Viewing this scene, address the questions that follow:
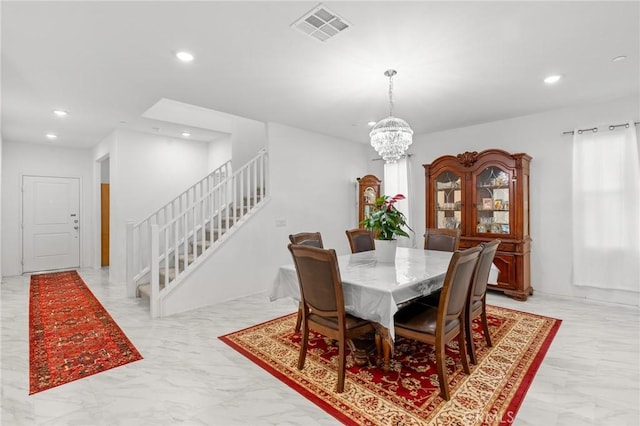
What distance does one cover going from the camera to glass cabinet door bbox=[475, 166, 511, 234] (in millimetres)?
4352

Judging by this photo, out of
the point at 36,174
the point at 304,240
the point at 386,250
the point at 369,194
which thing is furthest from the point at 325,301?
the point at 36,174

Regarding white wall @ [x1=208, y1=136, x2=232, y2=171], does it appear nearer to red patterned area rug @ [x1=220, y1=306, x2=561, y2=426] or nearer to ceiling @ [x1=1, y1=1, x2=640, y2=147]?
ceiling @ [x1=1, y1=1, x2=640, y2=147]

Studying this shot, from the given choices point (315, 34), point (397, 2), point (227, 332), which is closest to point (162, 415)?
point (227, 332)

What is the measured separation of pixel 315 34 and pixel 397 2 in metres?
0.64

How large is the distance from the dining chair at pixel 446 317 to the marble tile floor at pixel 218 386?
489mm

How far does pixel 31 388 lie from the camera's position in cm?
215

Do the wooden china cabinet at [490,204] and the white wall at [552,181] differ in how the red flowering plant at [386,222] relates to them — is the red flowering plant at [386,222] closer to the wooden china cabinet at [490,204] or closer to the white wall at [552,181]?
the wooden china cabinet at [490,204]

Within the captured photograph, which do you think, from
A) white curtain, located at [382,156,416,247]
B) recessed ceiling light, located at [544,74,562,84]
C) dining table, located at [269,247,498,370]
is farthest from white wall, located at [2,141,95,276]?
recessed ceiling light, located at [544,74,562,84]

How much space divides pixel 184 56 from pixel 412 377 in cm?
314

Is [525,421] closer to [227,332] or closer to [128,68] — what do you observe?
[227,332]

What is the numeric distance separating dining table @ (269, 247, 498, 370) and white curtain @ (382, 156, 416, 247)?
2.58 m

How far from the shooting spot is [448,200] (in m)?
4.91

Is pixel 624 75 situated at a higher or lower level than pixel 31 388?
higher

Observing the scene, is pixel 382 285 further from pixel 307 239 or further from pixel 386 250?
pixel 307 239
